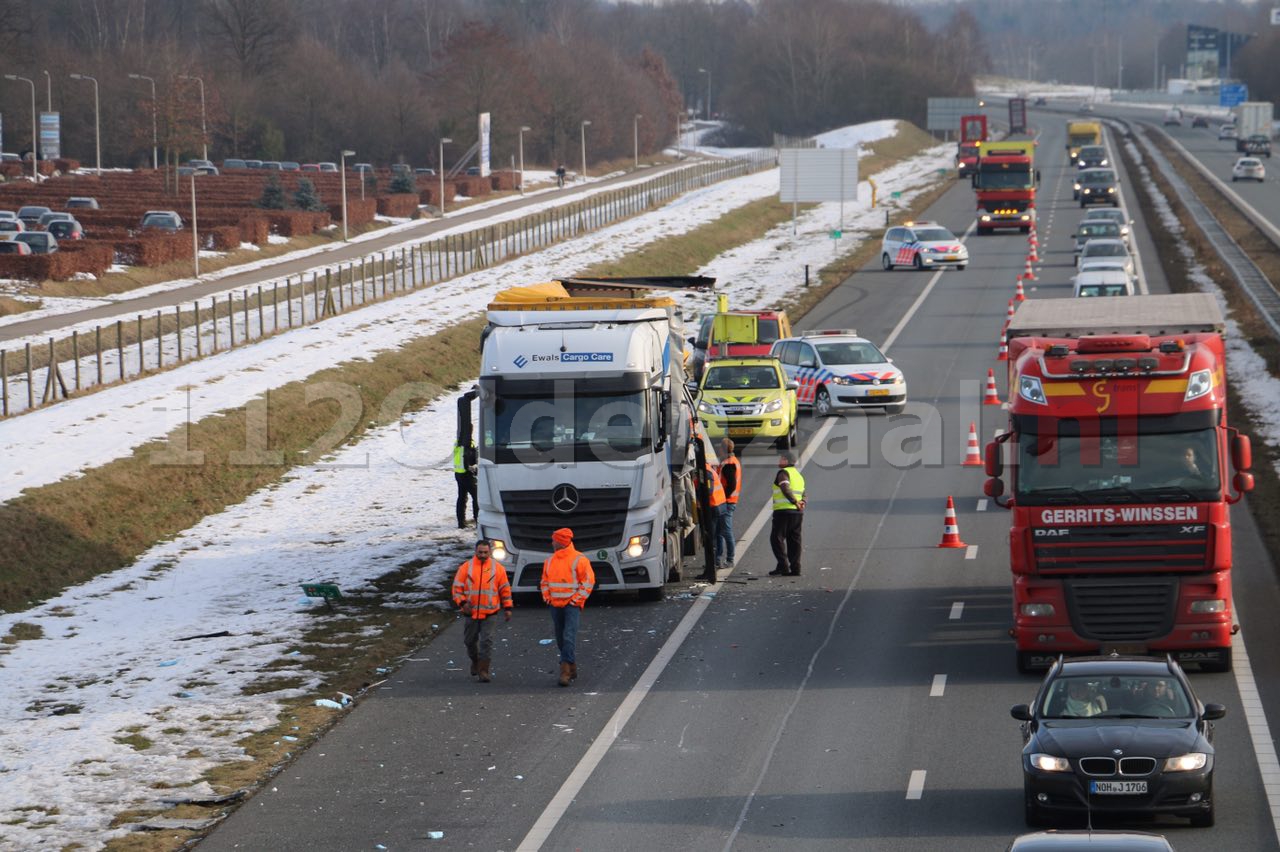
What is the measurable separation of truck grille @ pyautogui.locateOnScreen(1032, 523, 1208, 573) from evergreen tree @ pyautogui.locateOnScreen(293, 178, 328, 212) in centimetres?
7505

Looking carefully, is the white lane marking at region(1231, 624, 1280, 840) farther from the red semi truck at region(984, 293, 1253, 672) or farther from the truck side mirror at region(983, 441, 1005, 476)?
the truck side mirror at region(983, 441, 1005, 476)

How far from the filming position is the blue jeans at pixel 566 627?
18656 mm

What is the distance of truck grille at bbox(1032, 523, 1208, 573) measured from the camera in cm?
1780

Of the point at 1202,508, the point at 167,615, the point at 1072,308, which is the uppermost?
the point at 1072,308

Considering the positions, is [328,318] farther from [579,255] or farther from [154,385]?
[579,255]

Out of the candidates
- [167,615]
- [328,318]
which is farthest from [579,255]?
[167,615]

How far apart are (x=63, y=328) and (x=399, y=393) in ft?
44.7

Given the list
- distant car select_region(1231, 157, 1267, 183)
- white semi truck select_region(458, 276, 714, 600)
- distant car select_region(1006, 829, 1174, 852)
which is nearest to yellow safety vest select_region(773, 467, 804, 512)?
white semi truck select_region(458, 276, 714, 600)

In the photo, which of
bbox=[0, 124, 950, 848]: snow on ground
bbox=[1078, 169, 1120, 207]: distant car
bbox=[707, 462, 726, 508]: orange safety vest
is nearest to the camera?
bbox=[0, 124, 950, 848]: snow on ground

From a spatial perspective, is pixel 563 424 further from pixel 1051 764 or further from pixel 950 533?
pixel 1051 764

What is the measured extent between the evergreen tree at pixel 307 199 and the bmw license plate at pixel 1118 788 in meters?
79.6

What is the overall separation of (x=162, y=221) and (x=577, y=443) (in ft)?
197

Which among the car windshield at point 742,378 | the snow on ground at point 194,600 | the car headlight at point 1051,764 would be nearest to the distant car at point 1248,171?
the snow on ground at point 194,600

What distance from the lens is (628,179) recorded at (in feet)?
407
